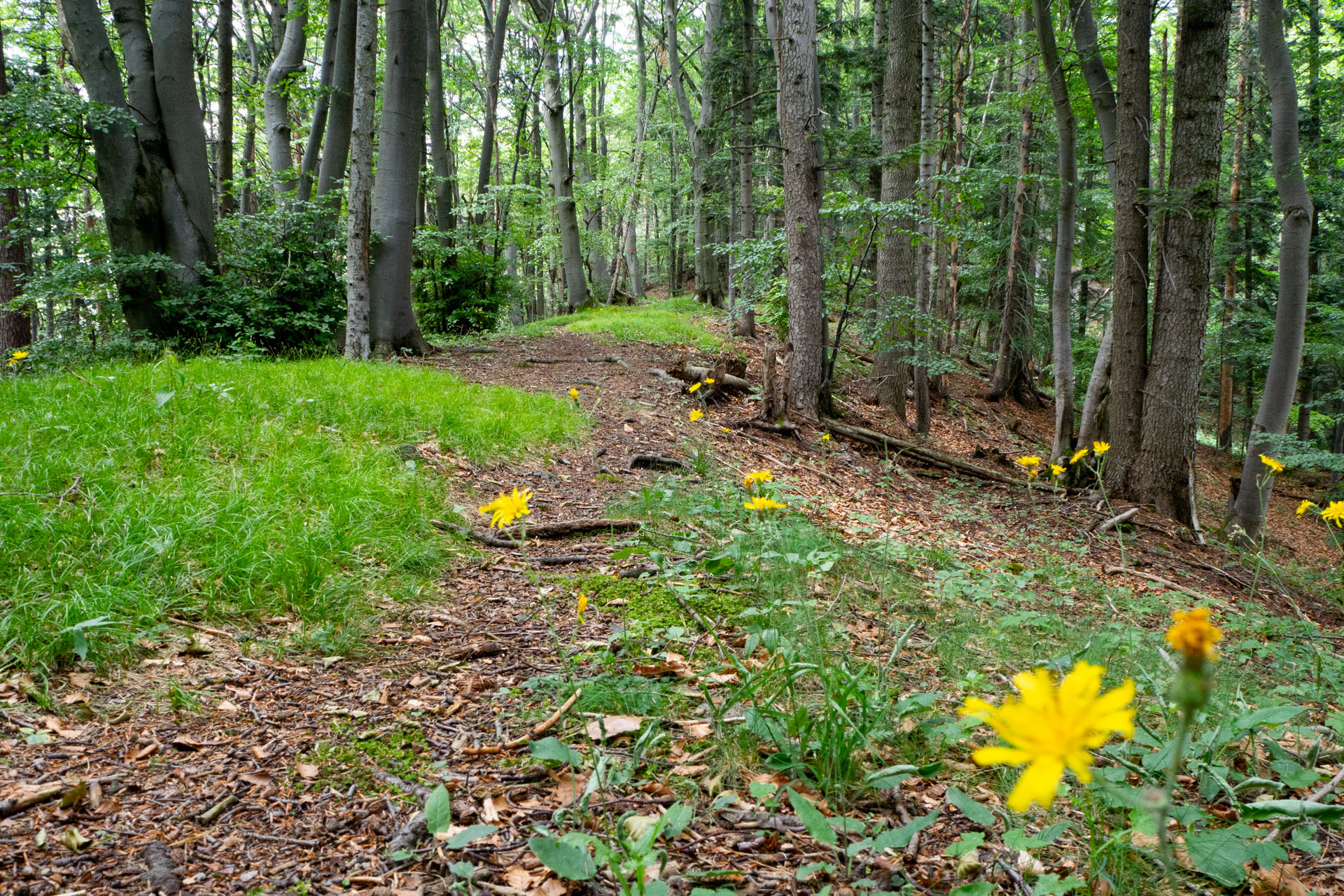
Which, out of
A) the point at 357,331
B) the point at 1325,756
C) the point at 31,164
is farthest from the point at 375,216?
the point at 1325,756

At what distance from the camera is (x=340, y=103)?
10102 millimetres

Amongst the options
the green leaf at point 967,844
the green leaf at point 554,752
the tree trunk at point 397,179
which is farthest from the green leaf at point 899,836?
the tree trunk at point 397,179

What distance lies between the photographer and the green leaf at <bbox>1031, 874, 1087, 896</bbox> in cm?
120

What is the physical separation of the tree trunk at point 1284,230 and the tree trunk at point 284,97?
11929 mm

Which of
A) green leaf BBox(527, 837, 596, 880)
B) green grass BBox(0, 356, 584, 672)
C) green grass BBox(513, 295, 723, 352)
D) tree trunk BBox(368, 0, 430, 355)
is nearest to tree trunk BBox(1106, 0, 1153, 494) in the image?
green grass BBox(0, 356, 584, 672)

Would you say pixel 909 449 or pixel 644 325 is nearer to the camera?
pixel 909 449

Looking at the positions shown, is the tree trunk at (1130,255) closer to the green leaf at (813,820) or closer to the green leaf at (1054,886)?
the green leaf at (1054,886)

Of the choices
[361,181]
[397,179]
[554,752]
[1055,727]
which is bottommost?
[554,752]

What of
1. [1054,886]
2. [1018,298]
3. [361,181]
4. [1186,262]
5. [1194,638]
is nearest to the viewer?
[1194,638]

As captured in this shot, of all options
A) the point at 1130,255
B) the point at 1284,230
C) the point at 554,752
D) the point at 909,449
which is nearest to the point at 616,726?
the point at 554,752

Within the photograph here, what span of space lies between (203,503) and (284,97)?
11855mm

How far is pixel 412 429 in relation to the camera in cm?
452

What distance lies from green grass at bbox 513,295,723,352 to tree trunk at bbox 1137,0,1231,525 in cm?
605

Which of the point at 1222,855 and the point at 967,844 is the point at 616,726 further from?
the point at 1222,855
